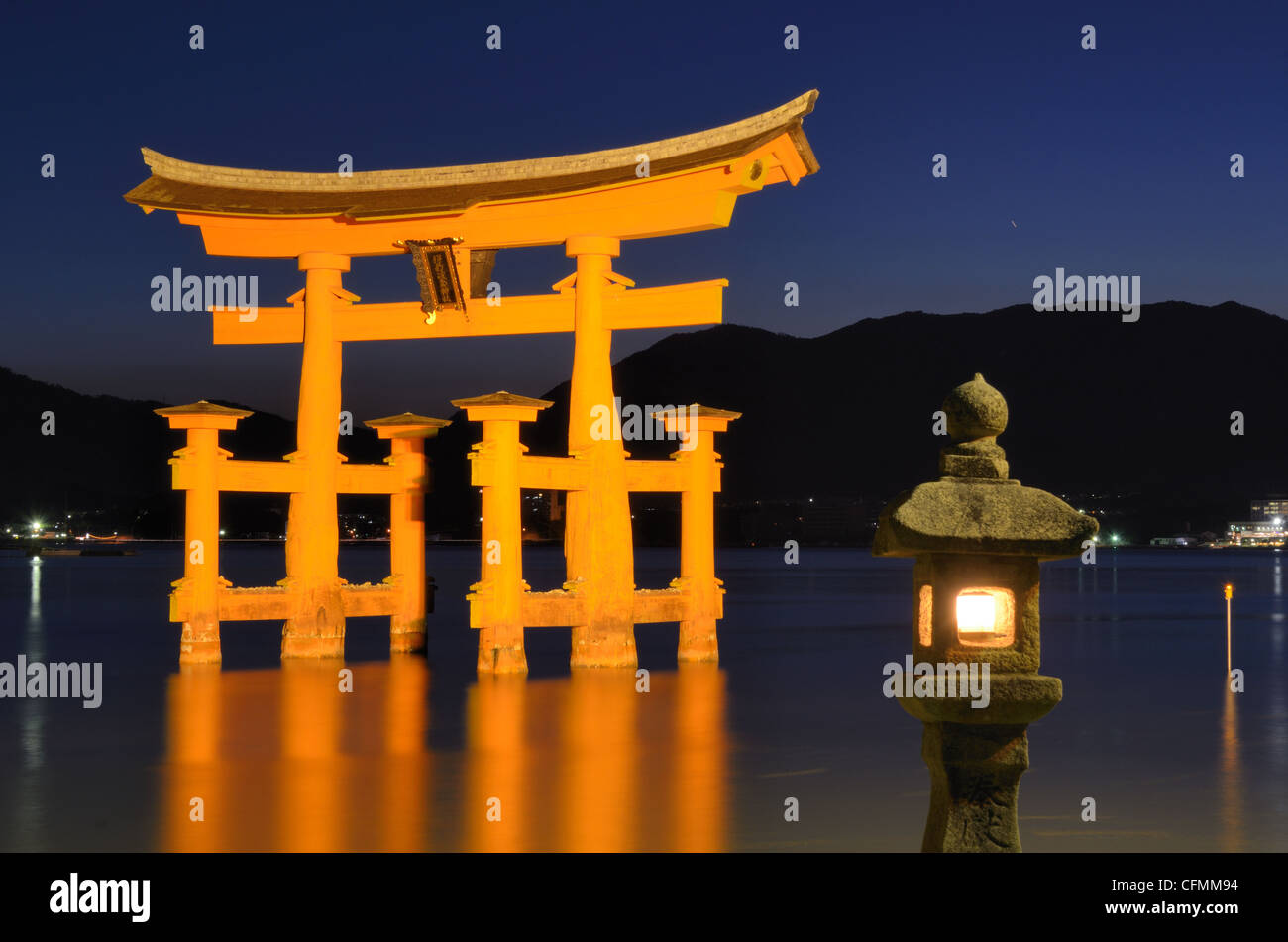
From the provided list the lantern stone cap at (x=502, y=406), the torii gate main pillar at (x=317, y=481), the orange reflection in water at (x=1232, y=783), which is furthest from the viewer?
the torii gate main pillar at (x=317, y=481)

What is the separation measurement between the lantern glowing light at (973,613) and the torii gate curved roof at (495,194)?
500 inches

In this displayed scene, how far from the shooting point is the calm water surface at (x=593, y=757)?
1114cm

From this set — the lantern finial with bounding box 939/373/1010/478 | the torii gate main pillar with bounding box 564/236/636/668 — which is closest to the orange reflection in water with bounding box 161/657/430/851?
the torii gate main pillar with bounding box 564/236/636/668

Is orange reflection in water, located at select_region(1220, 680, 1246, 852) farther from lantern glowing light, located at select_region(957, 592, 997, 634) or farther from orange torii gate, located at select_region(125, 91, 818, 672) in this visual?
orange torii gate, located at select_region(125, 91, 818, 672)

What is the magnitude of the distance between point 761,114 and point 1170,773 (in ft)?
33.5

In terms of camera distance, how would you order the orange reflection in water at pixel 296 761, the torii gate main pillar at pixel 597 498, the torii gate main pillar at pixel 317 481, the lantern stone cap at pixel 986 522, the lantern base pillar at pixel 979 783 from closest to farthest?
the lantern stone cap at pixel 986 522 < the lantern base pillar at pixel 979 783 < the orange reflection in water at pixel 296 761 < the torii gate main pillar at pixel 597 498 < the torii gate main pillar at pixel 317 481

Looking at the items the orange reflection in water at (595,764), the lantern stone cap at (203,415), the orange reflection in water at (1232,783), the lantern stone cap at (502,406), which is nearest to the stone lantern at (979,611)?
the orange reflection in water at (595,764)

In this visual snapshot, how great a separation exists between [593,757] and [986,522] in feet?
25.2

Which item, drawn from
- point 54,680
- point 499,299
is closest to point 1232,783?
point 499,299

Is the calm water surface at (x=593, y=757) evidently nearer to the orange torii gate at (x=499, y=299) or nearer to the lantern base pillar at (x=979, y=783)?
the orange torii gate at (x=499, y=299)

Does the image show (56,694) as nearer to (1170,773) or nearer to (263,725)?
(263,725)
